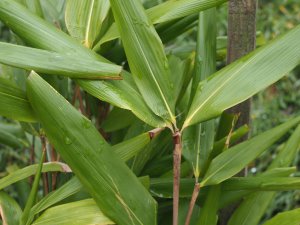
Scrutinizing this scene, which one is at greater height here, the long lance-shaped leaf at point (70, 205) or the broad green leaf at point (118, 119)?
the broad green leaf at point (118, 119)

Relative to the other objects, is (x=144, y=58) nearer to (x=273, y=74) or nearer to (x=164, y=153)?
(x=273, y=74)

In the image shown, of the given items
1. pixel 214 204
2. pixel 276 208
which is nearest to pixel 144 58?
pixel 214 204

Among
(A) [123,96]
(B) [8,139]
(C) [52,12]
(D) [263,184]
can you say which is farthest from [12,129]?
(D) [263,184]

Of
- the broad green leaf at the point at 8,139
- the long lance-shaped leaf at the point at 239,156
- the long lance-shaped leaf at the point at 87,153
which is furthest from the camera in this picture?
the broad green leaf at the point at 8,139

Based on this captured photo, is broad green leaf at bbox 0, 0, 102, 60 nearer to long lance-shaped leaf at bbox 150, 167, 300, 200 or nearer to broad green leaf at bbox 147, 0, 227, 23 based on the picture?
broad green leaf at bbox 147, 0, 227, 23

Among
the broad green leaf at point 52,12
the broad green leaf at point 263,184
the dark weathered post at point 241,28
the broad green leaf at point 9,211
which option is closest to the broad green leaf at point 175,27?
the dark weathered post at point 241,28

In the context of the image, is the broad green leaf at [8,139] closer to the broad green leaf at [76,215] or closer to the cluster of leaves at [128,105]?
the cluster of leaves at [128,105]
